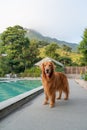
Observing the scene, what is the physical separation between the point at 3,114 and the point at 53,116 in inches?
37.7

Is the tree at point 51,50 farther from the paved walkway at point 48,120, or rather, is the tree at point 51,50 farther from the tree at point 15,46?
the paved walkway at point 48,120

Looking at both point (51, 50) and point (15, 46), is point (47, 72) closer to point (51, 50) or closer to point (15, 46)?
point (15, 46)

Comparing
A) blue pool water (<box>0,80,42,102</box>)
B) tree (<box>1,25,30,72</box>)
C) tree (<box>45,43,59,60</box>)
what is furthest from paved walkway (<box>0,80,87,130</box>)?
tree (<box>45,43,59,60</box>)

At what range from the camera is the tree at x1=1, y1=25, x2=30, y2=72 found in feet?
136

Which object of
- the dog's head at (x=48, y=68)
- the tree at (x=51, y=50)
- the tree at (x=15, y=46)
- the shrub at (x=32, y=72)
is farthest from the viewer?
the tree at (x=51, y=50)

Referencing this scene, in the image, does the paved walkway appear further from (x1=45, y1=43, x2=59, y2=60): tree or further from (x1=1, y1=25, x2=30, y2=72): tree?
(x1=45, y1=43, x2=59, y2=60): tree

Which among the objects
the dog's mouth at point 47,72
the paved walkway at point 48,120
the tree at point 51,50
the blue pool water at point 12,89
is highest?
the tree at point 51,50

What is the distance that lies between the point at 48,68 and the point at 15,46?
3569 cm

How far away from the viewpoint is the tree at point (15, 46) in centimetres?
4144

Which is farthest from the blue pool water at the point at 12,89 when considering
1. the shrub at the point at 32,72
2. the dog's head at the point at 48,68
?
the shrub at the point at 32,72

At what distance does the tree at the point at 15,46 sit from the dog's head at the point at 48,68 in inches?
1332

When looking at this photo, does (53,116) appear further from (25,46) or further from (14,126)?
(25,46)

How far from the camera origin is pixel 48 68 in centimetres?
715

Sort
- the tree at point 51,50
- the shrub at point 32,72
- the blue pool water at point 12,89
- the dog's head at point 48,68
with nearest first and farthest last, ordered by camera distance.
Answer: the dog's head at point 48,68 < the blue pool water at point 12,89 < the shrub at point 32,72 < the tree at point 51,50
